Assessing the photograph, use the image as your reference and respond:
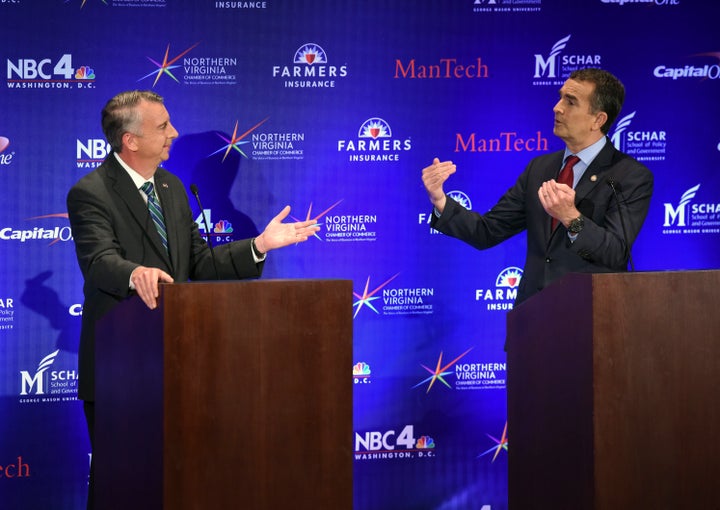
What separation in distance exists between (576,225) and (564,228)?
37 cm

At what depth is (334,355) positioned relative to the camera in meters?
2.84

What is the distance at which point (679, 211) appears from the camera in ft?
17.6

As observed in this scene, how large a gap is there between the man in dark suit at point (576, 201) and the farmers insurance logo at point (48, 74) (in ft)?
7.15

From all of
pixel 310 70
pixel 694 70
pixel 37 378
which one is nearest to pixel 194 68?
pixel 310 70

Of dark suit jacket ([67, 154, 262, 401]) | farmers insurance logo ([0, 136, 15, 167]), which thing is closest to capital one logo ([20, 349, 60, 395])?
farmers insurance logo ([0, 136, 15, 167])

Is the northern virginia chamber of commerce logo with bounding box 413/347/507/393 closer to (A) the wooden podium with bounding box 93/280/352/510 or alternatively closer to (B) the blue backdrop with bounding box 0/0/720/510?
(B) the blue backdrop with bounding box 0/0/720/510

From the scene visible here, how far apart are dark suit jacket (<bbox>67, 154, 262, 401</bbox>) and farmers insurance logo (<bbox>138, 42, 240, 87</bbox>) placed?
4.12ft

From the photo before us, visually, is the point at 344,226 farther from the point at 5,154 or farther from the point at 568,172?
the point at 5,154

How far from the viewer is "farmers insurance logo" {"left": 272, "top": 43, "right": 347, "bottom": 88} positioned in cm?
516

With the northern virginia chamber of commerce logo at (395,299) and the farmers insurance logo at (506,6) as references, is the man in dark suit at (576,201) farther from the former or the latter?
the farmers insurance logo at (506,6)

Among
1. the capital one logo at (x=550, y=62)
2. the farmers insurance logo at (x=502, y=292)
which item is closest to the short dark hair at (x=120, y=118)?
the farmers insurance logo at (x=502, y=292)

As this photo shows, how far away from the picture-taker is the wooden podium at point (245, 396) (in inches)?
106

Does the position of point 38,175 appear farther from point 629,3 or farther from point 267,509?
point 629,3

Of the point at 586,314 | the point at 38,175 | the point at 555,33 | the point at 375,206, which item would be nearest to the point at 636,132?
the point at 555,33
